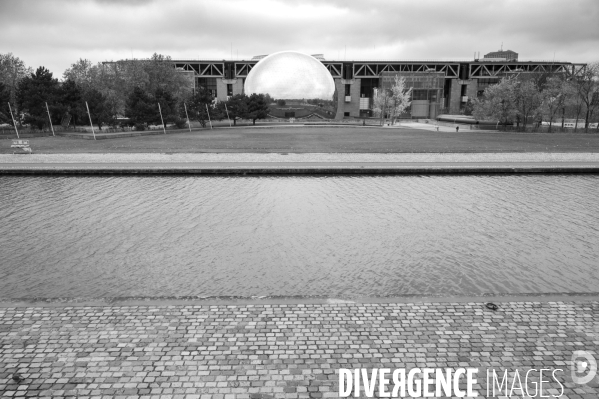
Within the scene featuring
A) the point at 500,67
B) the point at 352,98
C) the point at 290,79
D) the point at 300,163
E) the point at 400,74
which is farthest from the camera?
the point at 500,67

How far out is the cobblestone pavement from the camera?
566 cm

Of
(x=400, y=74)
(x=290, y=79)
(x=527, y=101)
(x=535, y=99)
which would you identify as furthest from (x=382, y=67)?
(x=535, y=99)

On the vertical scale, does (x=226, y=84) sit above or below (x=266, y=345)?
above

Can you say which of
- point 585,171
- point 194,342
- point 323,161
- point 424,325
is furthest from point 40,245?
point 585,171

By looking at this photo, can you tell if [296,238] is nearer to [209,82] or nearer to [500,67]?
[209,82]

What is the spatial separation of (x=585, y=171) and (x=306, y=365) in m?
21.6

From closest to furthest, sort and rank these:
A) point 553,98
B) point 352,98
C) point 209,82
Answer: point 553,98 < point 352,98 < point 209,82

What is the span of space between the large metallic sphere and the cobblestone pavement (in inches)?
3042

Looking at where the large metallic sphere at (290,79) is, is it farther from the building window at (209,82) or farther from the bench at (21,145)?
the bench at (21,145)

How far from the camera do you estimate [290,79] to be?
84.4m

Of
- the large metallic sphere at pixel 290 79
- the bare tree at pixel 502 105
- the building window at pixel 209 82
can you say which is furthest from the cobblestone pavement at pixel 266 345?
the building window at pixel 209 82

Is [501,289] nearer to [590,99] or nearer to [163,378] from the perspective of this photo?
[163,378]

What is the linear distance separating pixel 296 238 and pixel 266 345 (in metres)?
5.85

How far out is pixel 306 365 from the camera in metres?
6.04
